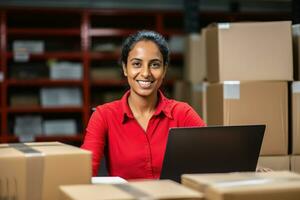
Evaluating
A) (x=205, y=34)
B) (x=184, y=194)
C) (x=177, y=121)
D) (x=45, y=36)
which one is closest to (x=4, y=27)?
(x=45, y=36)

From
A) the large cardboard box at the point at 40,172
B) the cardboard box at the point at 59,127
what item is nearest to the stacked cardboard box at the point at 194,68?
the cardboard box at the point at 59,127

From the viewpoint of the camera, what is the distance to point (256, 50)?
2688mm

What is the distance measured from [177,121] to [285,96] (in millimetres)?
787

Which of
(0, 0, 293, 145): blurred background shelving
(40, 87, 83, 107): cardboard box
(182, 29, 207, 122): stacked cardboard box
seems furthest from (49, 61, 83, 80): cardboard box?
(182, 29, 207, 122): stacked cardboard box

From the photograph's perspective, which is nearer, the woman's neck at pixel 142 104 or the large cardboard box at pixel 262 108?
the woman's neck at pixel 142 104

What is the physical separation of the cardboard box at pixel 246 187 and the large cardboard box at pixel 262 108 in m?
1.47

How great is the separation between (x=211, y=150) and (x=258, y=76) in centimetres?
127

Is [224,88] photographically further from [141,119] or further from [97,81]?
[97,81]

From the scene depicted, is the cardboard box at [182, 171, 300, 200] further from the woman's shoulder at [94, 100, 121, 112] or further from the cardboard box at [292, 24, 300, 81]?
the cardboard box at [292, 24, 300, 81]

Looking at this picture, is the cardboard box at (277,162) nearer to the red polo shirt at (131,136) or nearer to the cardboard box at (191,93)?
the red polo shirt at (131,136)

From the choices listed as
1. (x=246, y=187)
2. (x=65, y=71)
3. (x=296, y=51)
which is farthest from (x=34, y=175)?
(x=65, y=71)

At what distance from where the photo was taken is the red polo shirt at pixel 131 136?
2.06 meters

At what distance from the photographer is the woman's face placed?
7.14 feet

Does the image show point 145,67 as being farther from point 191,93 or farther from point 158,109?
point 191,93
